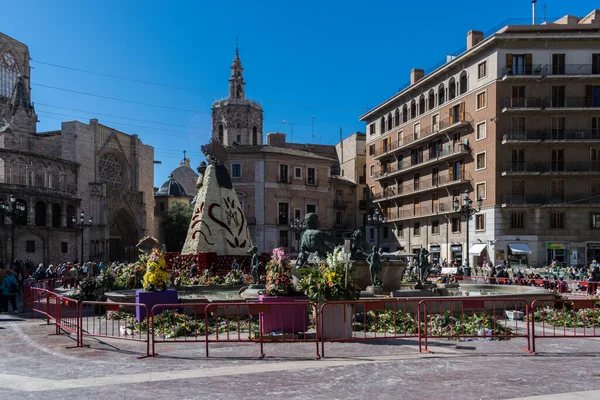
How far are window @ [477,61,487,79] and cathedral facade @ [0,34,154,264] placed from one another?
34521mm

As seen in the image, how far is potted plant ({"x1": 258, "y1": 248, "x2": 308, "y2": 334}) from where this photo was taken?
10195 millimetres

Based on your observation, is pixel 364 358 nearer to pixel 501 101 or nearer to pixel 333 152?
pixel 501 101

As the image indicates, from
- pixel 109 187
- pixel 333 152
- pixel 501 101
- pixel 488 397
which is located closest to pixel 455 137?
pixel 501 101

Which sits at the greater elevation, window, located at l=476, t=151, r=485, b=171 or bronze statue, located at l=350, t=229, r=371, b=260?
window, located at l=476, t=151, r=485, b=171

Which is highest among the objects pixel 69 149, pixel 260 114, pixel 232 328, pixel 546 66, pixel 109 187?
pixel 260 114

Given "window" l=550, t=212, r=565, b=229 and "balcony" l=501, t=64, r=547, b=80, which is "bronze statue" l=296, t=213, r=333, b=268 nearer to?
"balcony" l=501, t=64, r=547, b=80

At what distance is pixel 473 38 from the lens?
42.1 m

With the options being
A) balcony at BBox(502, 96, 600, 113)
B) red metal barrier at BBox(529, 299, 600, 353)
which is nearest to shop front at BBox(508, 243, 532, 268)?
balcony at BBox(502, 96, 600, 113)

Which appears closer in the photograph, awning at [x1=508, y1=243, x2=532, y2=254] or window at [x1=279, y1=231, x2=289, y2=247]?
awning at [x1=508, y1=243, x2=532, y2=254]

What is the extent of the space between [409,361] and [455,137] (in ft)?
121

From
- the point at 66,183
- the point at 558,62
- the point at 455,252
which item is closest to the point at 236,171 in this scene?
the point at 66,183

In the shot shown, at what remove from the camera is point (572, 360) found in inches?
345

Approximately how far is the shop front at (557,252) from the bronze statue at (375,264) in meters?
27.6

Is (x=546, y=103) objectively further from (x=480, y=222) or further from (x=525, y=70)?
(x=480, y=222)
